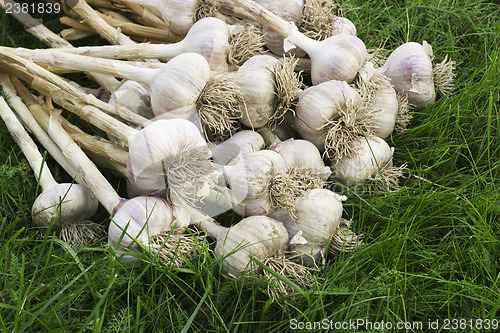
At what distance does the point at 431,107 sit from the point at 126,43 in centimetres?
155

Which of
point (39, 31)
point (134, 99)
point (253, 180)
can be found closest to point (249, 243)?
point (253, 180)

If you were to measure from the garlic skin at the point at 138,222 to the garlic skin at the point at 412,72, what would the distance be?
4.16 feet

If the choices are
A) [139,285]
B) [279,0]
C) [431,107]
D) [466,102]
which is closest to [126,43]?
[279,0]

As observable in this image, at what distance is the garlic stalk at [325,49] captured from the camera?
2.03 m

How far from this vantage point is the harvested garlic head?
1.79 metres

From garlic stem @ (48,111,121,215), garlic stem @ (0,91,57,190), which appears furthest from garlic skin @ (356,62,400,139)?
garlic stem @ (0,91,57,190)

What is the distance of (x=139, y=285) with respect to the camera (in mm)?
1558

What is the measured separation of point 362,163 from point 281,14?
2.72ft

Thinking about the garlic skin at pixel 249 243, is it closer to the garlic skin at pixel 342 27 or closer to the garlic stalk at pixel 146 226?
the garlic stalk at pixel 146 226

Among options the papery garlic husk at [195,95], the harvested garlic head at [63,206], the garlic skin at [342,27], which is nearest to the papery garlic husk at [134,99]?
the papery garlic husk at [195,95]

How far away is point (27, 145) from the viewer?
205 cm

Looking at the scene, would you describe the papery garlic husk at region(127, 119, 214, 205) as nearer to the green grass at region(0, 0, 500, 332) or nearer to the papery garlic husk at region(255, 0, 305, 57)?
the green grass at region(0, 0, 500, 332)

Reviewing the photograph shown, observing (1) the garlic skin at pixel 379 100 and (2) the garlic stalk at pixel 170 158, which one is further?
(1) the garlic skin at pixel 379 100

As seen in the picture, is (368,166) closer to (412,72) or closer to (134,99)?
(412,72)
